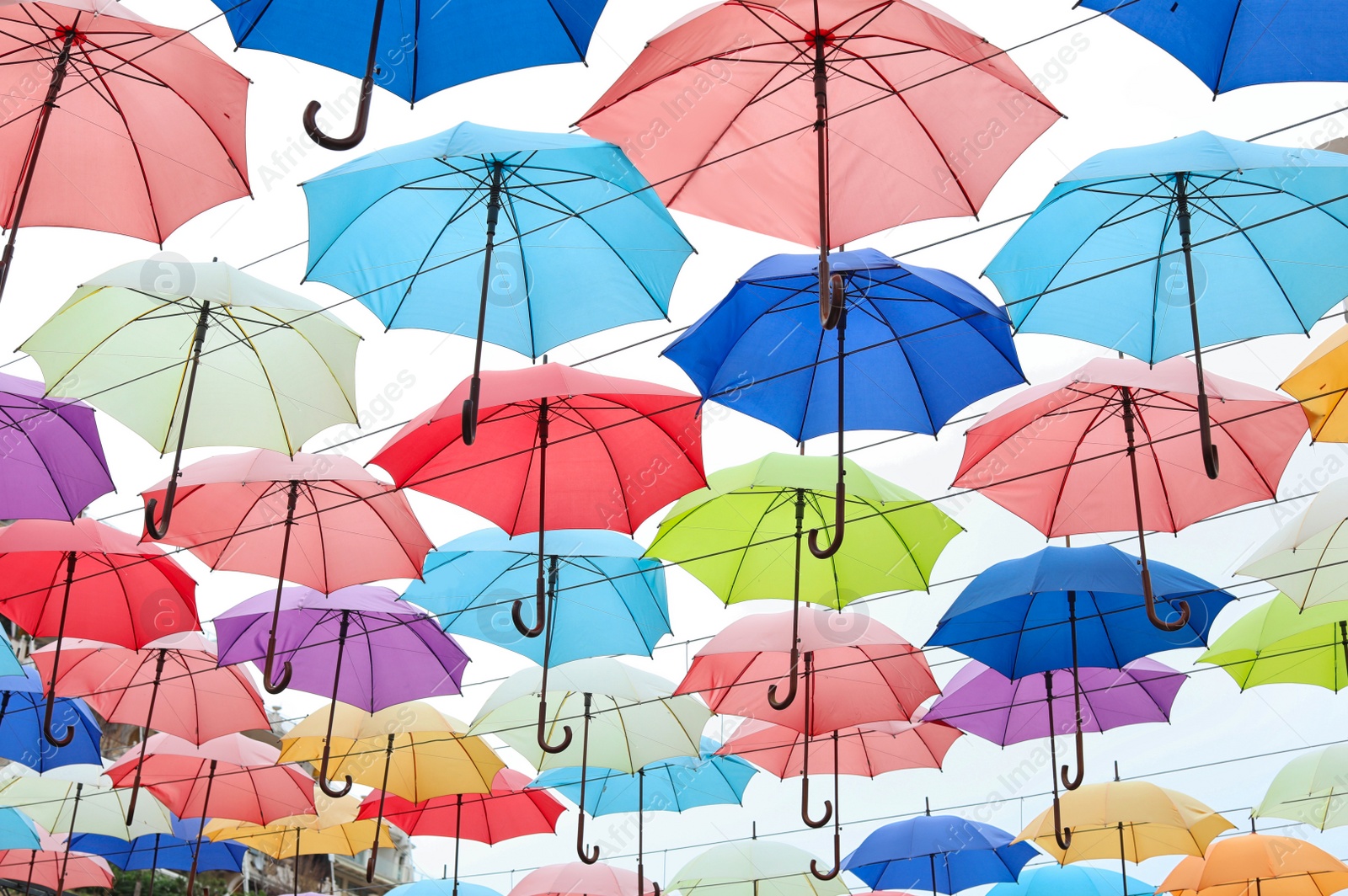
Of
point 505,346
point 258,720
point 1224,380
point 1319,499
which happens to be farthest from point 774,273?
point 258,720

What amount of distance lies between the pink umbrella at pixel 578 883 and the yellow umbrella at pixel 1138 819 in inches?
148

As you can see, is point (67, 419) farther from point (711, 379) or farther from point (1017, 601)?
point (1017, 601)

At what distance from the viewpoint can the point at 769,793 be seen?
16.6 m

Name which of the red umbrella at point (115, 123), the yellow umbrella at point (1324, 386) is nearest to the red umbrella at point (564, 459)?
the red umbrella at point (115, 123)

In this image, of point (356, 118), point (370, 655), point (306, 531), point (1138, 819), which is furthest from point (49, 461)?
point (1138, 819)

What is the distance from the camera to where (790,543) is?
344 inches

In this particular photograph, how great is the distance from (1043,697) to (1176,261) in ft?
14.5

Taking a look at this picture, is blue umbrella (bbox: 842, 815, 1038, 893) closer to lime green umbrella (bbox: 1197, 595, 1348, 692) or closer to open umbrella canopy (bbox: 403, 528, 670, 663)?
lime green umbrella (bbox: 1197, 595, 1348, 692)

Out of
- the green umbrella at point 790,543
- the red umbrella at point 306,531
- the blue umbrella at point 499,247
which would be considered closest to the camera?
the blue umbrella at point 499,247

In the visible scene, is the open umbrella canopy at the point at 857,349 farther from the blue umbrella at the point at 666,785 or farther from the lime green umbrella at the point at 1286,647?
the blue umbrella at the point at 666,785

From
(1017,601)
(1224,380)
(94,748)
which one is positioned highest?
(1224,380)

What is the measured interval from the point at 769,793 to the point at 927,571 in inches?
362

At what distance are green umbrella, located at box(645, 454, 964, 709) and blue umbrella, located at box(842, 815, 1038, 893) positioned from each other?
3.61 metres

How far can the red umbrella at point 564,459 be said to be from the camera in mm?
7391
